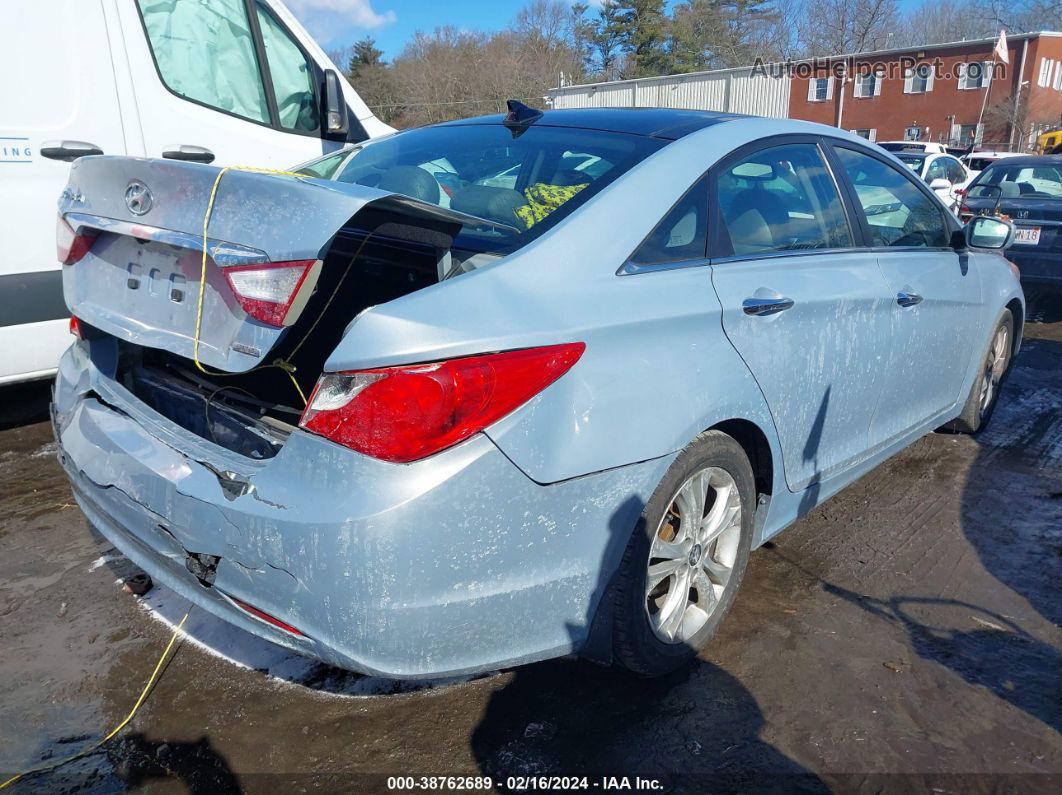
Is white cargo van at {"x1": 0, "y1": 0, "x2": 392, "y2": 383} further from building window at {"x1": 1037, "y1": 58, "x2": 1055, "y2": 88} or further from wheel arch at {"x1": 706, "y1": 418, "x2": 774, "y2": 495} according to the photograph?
building window at {"x1": 1037, "y1": 58, "x2": 1055, "y2": 88}

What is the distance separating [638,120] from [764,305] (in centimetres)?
81

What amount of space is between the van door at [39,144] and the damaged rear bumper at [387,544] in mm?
2149

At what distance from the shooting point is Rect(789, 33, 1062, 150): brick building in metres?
39.8

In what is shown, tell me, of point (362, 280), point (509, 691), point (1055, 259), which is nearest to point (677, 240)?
point (362, 280)

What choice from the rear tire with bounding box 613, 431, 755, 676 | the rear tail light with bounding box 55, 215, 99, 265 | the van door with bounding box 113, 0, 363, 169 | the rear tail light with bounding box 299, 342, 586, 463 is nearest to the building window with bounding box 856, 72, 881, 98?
the van door with bounding box 113, 0, 363, 169

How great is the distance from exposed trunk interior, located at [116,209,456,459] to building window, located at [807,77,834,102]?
1880 inches

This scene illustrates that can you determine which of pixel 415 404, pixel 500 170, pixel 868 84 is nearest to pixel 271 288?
pixel 415 404

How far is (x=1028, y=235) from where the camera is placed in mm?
7965

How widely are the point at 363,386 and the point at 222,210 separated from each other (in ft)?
2.02

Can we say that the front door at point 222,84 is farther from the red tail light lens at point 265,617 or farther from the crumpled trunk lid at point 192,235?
the red tail light lens at point 265,617

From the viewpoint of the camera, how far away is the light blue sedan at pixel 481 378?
1802mm

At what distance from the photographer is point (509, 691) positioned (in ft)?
7.98

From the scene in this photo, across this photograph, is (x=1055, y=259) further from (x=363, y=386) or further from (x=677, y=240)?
(x=363, y=386)

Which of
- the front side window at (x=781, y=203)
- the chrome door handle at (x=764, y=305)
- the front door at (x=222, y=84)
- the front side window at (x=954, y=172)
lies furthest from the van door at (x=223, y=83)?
the front side window at (x=954, y=172)
